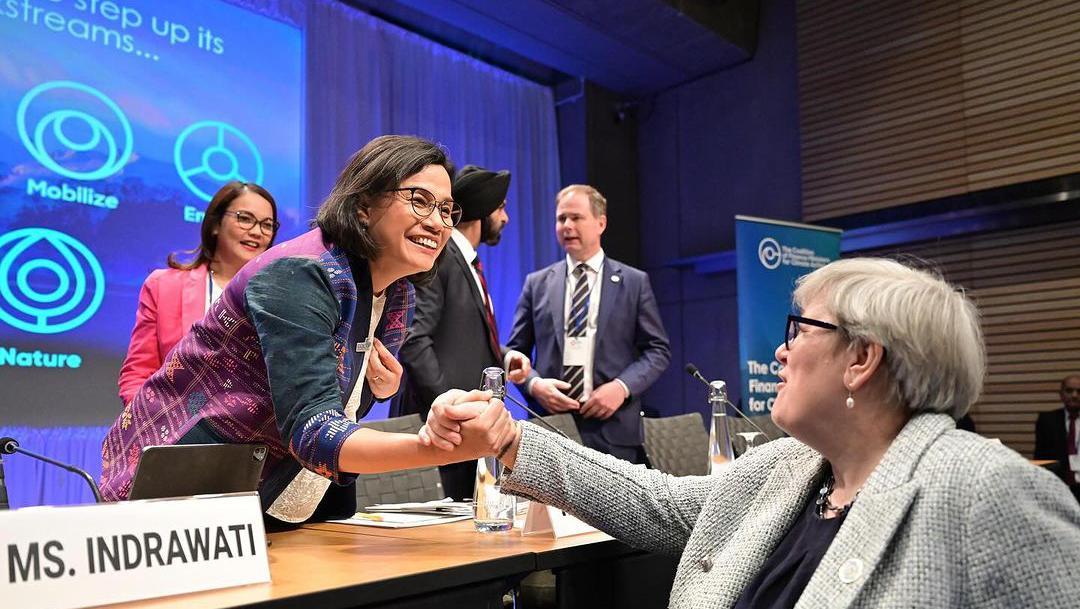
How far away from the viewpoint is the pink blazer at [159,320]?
3.00 metres

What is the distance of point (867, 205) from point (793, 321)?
19.1 ft

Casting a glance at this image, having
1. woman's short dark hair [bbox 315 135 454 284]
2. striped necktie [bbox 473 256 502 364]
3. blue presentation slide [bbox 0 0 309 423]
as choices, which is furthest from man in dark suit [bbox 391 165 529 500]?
blue presentation slide [bbox 0 0 309 423]

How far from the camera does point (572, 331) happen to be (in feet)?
13.5

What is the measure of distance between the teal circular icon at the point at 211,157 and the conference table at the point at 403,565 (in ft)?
13.5

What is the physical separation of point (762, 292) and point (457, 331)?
3.06 m

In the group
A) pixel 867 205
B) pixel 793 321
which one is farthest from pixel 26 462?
pixel 867 205

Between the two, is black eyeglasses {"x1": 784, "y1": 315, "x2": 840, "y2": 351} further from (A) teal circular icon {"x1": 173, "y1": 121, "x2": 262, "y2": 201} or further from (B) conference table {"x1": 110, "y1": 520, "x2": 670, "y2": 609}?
(A) teal circular icon {"x1": 173, "y1": 121, "x2": 262, "y2": 201}

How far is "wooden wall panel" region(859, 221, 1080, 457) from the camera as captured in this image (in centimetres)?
596

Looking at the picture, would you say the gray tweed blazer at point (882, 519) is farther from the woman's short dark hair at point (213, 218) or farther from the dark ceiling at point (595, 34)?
the dark ceiling at point (595, 34)

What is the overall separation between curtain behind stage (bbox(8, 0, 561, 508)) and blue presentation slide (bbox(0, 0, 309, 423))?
29 centimetres

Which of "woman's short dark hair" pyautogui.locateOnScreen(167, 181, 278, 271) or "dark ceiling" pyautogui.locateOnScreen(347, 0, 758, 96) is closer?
"woman's short dark hair" pyautogui.locateOnScreen(167, 181, 278, 271)

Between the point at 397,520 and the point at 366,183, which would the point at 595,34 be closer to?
the point at 366,183

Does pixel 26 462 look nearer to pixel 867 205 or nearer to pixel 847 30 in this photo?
pixel 867 205

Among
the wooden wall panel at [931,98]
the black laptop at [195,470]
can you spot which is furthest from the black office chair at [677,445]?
the wooden wall panel at [931,98]
